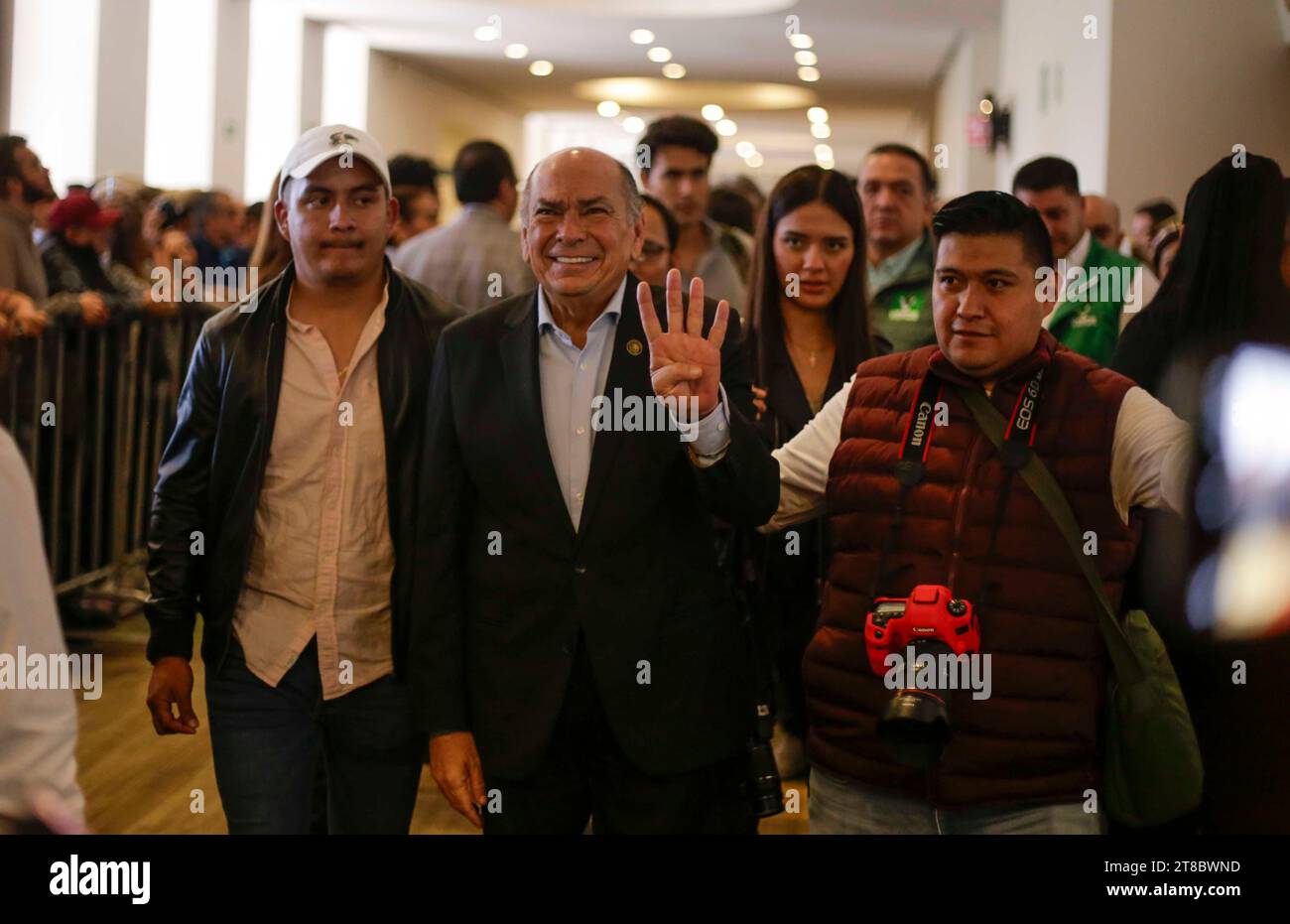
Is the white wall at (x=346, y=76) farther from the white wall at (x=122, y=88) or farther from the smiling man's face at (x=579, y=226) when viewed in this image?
the smiling man's face at (x=579, y=226)

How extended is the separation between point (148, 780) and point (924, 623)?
2996 millimetres

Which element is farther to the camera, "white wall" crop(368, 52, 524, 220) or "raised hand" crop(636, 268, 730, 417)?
"white wall" crop(368, 52, 524, 220)

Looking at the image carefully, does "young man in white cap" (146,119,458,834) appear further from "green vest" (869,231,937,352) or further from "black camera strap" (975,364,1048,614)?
"green vest" (869,231,937,352)

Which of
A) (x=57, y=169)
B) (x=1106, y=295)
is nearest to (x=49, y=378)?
(x=1106, y=295)

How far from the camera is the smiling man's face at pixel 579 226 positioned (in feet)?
7.98

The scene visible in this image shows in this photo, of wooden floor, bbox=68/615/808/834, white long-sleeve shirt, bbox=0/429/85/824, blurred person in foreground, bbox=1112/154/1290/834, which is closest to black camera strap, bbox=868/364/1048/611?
blurred person in foreground, bbox=1112/154/1290/834

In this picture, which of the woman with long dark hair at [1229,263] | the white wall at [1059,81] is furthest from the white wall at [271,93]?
→ the woman with long dark hair at [1229,263]

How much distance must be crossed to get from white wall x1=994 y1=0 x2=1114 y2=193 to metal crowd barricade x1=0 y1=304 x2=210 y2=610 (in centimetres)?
366

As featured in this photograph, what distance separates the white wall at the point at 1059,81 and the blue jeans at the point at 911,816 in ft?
12.6

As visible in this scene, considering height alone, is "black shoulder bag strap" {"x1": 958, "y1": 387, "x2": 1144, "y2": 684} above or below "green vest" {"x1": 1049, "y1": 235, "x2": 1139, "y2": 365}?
below

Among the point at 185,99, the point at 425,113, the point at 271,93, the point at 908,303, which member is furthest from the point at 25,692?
the point at 425,113

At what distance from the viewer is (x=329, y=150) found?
266 cm

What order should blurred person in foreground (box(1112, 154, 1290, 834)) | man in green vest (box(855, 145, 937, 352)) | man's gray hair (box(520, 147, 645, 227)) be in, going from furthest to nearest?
man in green vest (box(855, 145, 937, 352)) < man's gray hair (box(520, 147, 645, 227)) < blurred person in foreground (box(1112, 154, 1290, 834))

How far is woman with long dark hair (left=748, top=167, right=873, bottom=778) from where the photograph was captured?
11.1 ft
